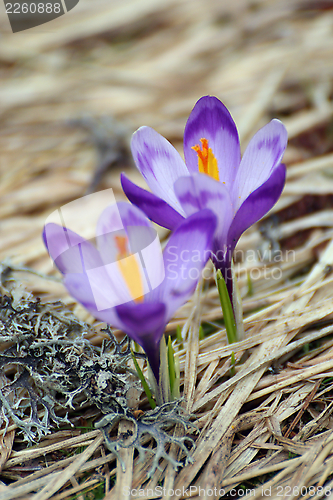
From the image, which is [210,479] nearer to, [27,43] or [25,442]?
[25,442]

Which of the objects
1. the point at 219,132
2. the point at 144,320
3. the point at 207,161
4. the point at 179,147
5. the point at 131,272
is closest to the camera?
the point at 144,320

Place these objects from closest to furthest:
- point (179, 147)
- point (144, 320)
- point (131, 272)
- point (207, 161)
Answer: point (144, 320) < point (131, 272) < point (207, 161) < point (179, 147)

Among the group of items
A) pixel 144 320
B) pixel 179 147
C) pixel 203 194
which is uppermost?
pixel 203 194

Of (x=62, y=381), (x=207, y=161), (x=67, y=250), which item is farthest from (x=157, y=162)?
(x=62, y=381)

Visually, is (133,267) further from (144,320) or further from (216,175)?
(216,175)

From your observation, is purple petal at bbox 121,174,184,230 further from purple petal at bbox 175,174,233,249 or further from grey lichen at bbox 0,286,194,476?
grey lichen at bbox 0,286,194,476

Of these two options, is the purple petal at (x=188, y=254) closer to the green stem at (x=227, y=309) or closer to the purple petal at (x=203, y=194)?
the purple petal at (x=203, y=194)
